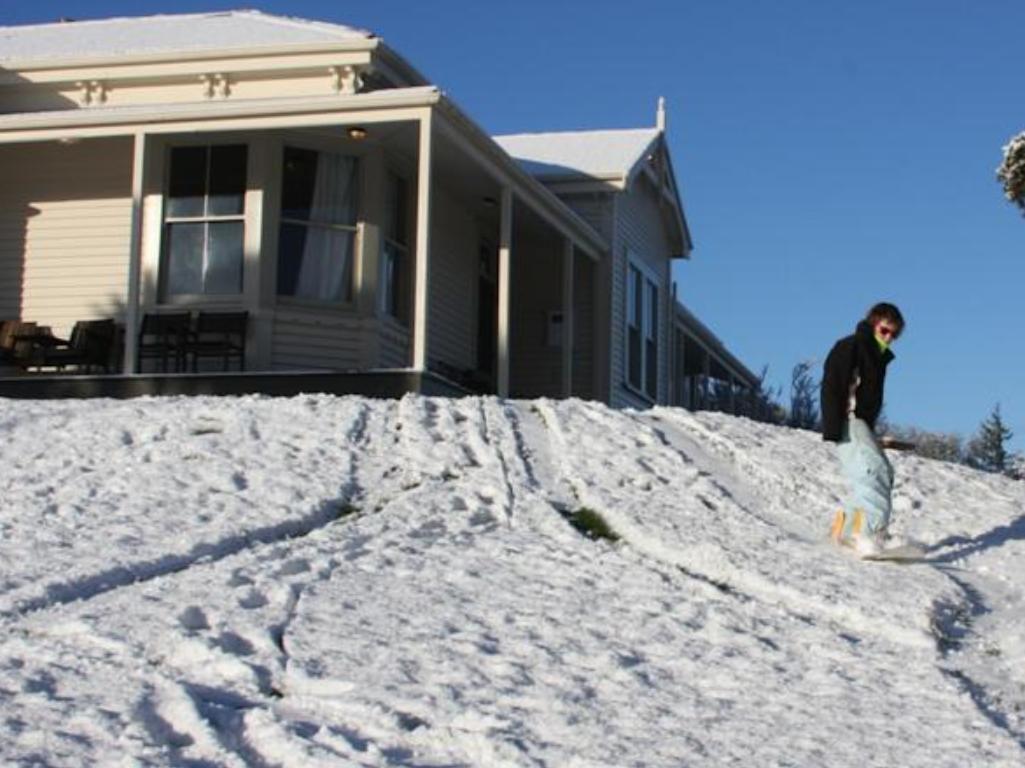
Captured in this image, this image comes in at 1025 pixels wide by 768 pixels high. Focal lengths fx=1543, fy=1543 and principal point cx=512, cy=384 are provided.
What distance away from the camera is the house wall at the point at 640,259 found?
21.4 meters

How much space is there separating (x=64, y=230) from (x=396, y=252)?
3.72m

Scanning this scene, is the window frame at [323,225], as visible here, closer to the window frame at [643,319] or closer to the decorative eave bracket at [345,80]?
the decorative eave bracket at [345,80]

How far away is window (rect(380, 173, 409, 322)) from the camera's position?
663 inches

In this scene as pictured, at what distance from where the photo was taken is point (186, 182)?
16484 mm

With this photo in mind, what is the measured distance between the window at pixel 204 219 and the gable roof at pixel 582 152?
5.42 m

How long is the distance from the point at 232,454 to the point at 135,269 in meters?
5.22

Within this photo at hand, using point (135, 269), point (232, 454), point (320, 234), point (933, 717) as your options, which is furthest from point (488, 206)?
point (933, 717)

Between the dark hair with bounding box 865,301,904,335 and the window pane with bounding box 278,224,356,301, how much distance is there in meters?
8.09

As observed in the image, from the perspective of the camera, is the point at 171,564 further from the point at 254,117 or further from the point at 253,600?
the point at 254,117

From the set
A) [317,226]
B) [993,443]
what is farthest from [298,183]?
[993,443]

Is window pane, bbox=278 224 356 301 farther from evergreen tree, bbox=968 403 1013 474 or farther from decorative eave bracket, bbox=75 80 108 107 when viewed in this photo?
evergreen tree, bbox=968 403 1013 474

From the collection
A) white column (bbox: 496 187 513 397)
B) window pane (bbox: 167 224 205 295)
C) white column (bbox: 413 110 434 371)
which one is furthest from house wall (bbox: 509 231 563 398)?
white column (bbox: 413 110 434 371)

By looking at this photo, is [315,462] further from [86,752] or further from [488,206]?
[488,206]

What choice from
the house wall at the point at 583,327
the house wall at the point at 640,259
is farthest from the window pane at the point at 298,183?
the house wall at the point at 640,259
